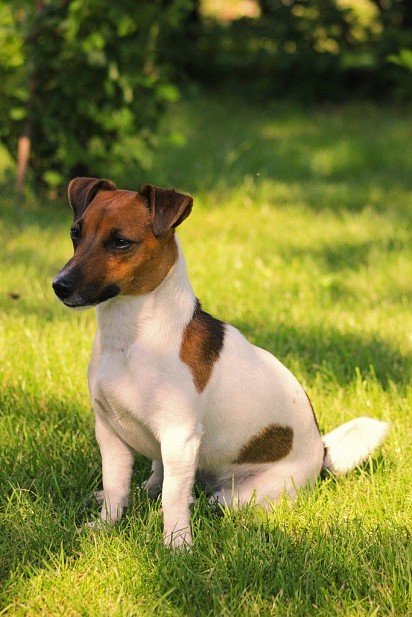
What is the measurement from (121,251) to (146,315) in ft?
0.83

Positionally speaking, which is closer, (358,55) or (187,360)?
(187,360)

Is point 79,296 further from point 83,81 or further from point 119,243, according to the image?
point 83,81

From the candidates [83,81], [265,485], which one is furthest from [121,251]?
[83,81]

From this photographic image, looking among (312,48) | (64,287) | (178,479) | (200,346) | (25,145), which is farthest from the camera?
(312,48)

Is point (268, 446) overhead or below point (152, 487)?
overhead

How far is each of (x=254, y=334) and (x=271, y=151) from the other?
516 centimetres

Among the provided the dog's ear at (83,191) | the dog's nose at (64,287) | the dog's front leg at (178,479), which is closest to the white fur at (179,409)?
the dog's front leg at (178,479)

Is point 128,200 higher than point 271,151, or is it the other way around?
point 128,200

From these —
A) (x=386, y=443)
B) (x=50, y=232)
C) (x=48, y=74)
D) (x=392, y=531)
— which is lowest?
(x=50, y=232)

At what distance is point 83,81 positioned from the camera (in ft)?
24.0

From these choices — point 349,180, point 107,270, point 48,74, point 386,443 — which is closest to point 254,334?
point 386,443

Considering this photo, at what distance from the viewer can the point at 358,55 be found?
12.2 meters

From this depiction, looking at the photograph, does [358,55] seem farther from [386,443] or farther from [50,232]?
[386,443]

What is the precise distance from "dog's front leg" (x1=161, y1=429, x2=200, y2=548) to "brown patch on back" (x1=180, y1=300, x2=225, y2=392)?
0.61 feet
